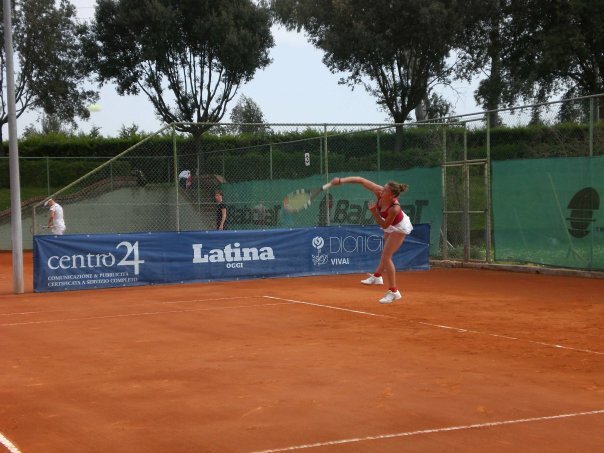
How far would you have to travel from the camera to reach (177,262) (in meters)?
17.1

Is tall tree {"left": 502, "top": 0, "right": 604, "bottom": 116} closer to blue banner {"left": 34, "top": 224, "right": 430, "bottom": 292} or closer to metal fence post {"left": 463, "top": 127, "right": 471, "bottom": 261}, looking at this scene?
metal fence post {"left": 463, "top": 127, "right": 471, "bottom": 261}

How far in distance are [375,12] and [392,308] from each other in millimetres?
21089

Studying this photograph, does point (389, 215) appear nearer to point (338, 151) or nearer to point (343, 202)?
point (343, 202)

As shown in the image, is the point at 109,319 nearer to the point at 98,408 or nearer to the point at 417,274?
the point at 98,408

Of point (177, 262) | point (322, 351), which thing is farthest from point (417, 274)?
point (322, 351)

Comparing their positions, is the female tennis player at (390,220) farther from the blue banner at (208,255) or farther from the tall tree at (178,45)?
the tall tree at (178,45)

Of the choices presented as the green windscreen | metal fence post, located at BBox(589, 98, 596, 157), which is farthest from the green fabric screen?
metal fence post, located at BBox(589, 98, 596, 157)

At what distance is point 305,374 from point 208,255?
9.94m

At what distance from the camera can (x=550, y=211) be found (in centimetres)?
1758

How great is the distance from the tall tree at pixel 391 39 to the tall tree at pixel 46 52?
1047 cm

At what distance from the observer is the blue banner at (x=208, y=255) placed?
628 inches

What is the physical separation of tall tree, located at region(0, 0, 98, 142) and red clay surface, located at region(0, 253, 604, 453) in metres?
25.5

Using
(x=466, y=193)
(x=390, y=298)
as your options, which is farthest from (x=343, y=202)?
(x=390, y=298)

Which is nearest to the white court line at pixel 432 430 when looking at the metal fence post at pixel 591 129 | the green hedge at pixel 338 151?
the metal fence post at pixel 591 129
